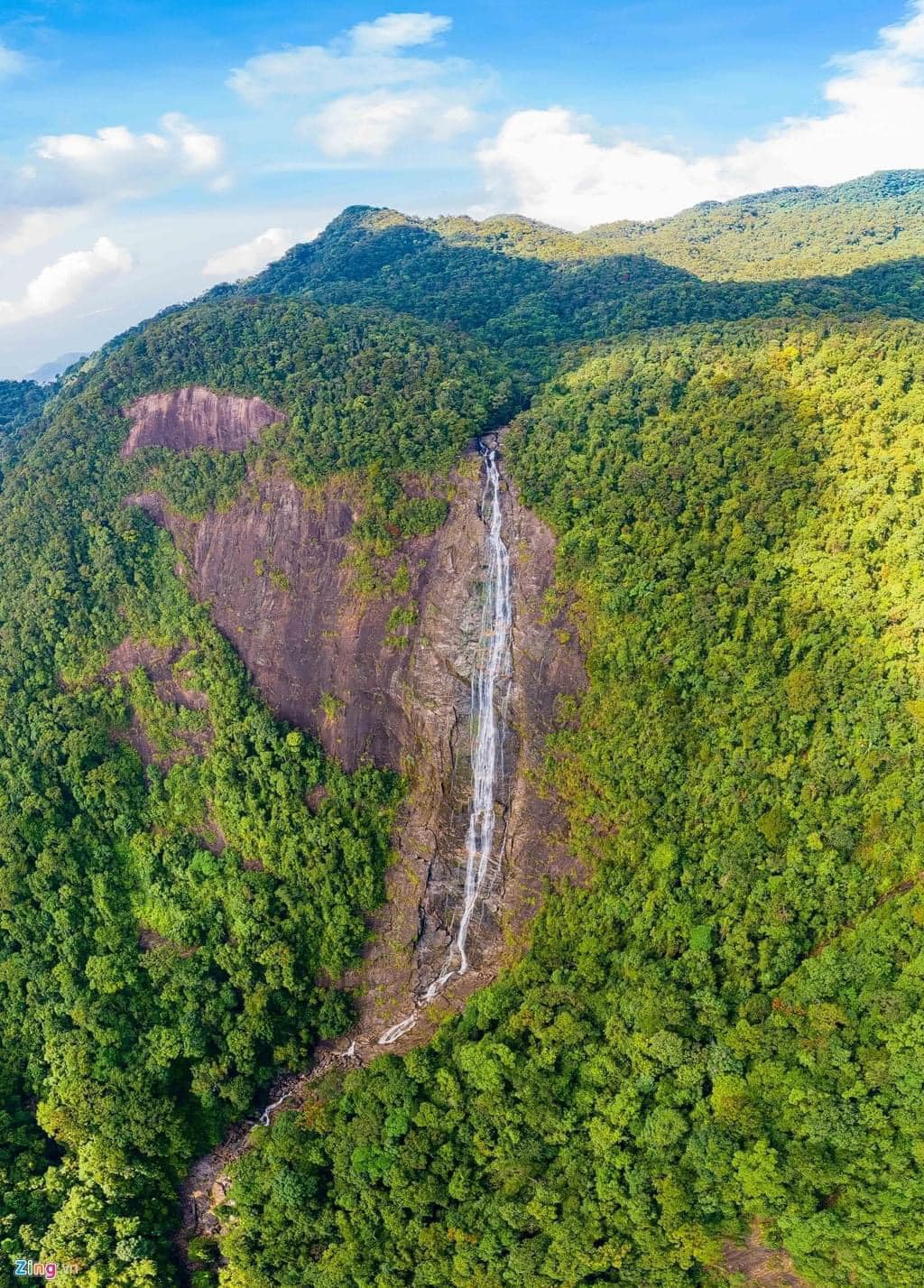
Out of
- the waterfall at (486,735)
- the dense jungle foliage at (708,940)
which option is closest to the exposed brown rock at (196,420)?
the waterfall at (486,735)

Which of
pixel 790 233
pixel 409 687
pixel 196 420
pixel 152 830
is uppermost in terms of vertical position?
pixel 790 233

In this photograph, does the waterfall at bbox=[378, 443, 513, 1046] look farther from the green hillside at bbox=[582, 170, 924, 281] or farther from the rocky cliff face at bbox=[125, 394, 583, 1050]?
the green hillside at bbox=[582, 170, 924, 281]

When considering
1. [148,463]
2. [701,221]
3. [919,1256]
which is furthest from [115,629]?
[701,221]

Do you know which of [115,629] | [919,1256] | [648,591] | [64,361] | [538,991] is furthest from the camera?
[64,361]

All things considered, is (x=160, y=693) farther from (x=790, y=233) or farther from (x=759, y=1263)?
(x=790, y=233)

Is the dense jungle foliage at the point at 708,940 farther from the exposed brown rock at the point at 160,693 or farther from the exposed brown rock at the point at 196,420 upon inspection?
the exposed brown rock at the point at 196,420

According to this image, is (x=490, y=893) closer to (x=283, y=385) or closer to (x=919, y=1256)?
(x=919, y=1256)

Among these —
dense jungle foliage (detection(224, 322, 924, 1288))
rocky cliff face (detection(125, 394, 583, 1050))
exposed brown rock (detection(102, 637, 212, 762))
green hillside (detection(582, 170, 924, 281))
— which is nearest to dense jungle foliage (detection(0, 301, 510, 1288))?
exposed brown rock (detection(102, 637, 212, 762))

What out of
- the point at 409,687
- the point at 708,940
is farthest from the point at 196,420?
the point at 708,940
